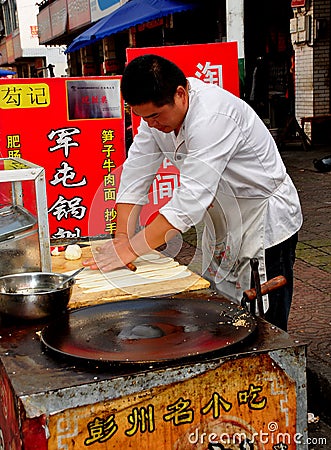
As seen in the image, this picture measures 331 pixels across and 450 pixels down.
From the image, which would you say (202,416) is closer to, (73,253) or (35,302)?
(35,302)

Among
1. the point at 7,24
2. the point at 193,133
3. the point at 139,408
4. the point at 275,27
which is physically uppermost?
the point at 7,24

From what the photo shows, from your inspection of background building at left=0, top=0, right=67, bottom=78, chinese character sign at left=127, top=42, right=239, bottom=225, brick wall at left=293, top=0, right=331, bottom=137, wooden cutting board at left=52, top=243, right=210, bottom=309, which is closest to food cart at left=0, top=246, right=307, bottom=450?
wooden cutting board at left=52, top=243, right=210, bottom=309

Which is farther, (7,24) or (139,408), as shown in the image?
(7,24)

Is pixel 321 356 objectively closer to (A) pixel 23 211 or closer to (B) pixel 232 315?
(B) pixel 232 315

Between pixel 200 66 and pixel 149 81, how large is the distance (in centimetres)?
313

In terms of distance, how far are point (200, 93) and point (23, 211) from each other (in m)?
1.24

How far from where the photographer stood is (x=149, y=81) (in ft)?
8.73

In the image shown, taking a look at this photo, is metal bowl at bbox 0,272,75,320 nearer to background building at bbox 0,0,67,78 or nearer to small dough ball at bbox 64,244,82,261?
small dough ball at bbox 64,244,82,261

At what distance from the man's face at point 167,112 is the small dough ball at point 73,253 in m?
0.94

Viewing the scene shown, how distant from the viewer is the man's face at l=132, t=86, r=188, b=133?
109 inches

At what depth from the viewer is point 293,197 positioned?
10.9ft

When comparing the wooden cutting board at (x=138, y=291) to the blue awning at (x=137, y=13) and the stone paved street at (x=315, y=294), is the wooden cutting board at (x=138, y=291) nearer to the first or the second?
the stone paved street at (x=315, y=294)

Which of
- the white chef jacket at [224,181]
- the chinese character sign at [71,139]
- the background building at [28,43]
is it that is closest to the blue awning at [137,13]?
the chinese character sign at [71,139]

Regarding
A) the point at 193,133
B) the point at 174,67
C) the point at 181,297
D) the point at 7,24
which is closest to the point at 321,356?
the point at 181,297
